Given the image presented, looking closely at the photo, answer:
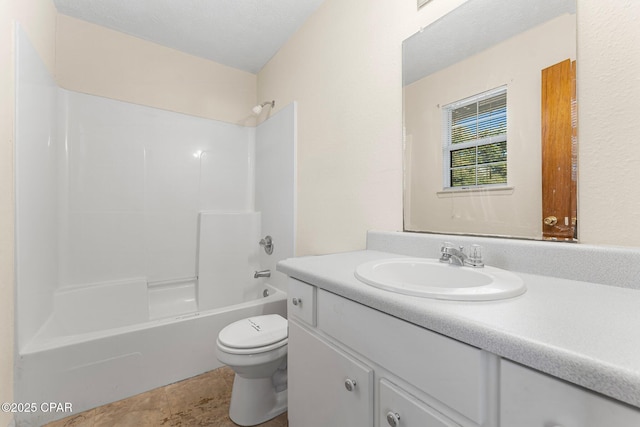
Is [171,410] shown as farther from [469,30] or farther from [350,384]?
[469,30]

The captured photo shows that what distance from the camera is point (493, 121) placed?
0.96 metres

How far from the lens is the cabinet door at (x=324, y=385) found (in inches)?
28.4

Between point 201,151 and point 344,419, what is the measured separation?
2.31m

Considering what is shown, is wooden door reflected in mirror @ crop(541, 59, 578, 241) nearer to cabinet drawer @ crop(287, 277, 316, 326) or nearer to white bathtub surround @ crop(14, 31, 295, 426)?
cabinet drawer @ crop(287, 277, 316, 326)

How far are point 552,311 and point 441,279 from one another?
0.40 metres

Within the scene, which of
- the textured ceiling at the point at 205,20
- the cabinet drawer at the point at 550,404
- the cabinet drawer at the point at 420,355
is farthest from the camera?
the textured ceiling at the point at 205,20

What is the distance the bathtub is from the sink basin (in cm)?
121

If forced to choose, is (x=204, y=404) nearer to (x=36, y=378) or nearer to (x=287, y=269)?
(x=36, y=378)

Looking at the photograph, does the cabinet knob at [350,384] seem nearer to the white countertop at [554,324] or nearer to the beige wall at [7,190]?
the white countertop at [554,324]

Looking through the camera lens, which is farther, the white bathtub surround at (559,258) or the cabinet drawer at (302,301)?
the cabinet drawer at (302,301)

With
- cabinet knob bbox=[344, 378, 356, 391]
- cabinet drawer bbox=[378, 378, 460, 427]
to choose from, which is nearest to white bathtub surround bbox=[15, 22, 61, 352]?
cabinet knob bbox=[344, 378, 356, 391]

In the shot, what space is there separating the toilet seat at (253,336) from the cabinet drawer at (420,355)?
635mm

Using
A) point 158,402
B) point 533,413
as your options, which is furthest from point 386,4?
point 158,402

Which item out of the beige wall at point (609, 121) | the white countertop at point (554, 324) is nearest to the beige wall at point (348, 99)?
the beige wall at point (609, 121)
